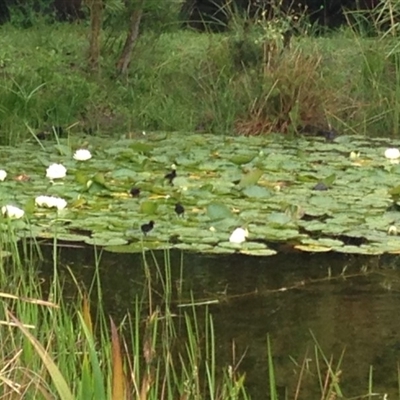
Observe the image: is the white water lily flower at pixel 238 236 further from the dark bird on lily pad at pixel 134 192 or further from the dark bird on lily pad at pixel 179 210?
the dark bird on lily pad at pixel 134 192

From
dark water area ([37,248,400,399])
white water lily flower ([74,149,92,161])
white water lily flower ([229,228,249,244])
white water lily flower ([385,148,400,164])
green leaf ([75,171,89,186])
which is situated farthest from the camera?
white water lily flower ([385,148,400,164])

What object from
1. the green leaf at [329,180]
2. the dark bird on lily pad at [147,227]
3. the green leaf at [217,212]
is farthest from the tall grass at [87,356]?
the green leaf at [329,180]

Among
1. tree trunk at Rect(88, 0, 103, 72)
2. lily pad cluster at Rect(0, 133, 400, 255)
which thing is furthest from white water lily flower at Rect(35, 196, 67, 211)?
tree trunk at Rect(88, 0, 103, 72)

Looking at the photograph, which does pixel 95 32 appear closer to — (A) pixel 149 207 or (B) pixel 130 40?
(B) pixel 130 40

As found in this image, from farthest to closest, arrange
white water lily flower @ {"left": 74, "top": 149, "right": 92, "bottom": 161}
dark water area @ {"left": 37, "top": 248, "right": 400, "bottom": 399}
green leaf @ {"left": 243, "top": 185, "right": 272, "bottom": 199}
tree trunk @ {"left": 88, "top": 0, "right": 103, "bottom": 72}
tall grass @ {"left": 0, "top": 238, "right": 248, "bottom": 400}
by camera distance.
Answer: tree trunk @ {"left": 88, "top": 0, "right": 103, "bottom": 72}, white water lily flower @ {"left": 74, "top": 149, "right": 92, "bottom": 161}, green leaf @ {"left": 243, "top": 185, "right": 272, "bottom": 199}, dark water area @ {"left": 37, "top": 248, "right": 400, "bottom": 399}, tall grass @ {"left": 0, "top": 238, "right": 248, "bottom": 400}

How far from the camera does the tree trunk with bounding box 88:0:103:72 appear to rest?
732 centimetres

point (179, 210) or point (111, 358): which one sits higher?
point (111, 358)

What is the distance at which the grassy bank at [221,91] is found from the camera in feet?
22.8

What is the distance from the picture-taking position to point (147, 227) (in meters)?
4.42

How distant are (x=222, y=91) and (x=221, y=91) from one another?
2 centimetres

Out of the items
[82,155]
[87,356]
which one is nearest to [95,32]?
[82,155]

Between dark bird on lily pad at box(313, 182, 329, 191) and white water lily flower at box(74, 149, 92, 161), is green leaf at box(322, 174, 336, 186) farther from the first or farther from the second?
white water lily flower at box(74, 149, 92, 161)

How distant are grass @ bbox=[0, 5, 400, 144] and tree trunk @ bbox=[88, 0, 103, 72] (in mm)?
93

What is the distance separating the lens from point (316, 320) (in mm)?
3713
